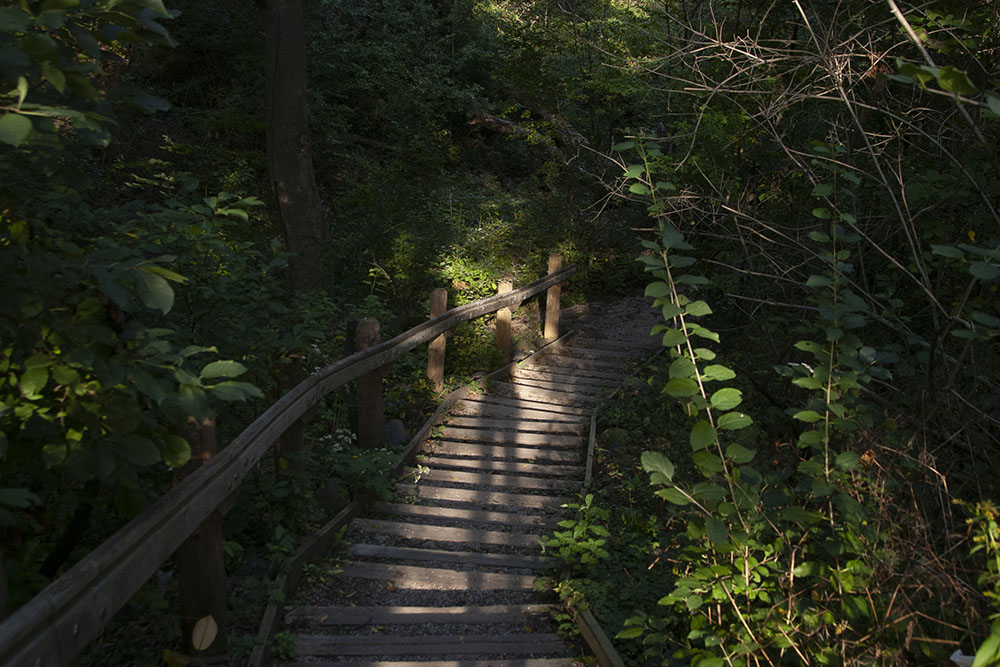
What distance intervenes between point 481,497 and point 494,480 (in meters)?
0.35

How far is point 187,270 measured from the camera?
4062mm

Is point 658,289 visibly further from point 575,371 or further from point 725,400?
point 575,371

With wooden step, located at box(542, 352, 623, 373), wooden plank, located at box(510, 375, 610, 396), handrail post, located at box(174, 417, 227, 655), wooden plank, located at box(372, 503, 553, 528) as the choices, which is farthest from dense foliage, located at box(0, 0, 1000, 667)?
wooden step, located at box(542, 352, 623, 373)

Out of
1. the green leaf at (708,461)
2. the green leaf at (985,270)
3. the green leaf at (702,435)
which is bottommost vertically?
the green leaf at (708,461)

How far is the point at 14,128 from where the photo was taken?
65.2 inches

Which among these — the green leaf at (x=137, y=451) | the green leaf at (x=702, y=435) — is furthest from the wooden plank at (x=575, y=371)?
the green leaf at (x=137, y=451)

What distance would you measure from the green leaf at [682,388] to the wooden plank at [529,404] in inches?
237

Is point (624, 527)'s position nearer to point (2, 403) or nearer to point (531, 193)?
point (2, 403)

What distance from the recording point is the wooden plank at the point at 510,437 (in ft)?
25.2

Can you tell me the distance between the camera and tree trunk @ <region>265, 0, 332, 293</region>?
8.66 metres

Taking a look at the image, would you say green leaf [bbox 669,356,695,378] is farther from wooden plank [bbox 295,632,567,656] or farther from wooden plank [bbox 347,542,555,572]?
wooden plank [bbox 347,542,555,572]

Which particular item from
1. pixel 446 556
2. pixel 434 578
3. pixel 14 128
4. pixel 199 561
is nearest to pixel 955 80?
pixel 14 128

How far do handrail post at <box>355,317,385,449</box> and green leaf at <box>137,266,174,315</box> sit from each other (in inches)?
173

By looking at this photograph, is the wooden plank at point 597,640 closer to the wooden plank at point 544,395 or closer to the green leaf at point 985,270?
the green leaf at point 985,270
